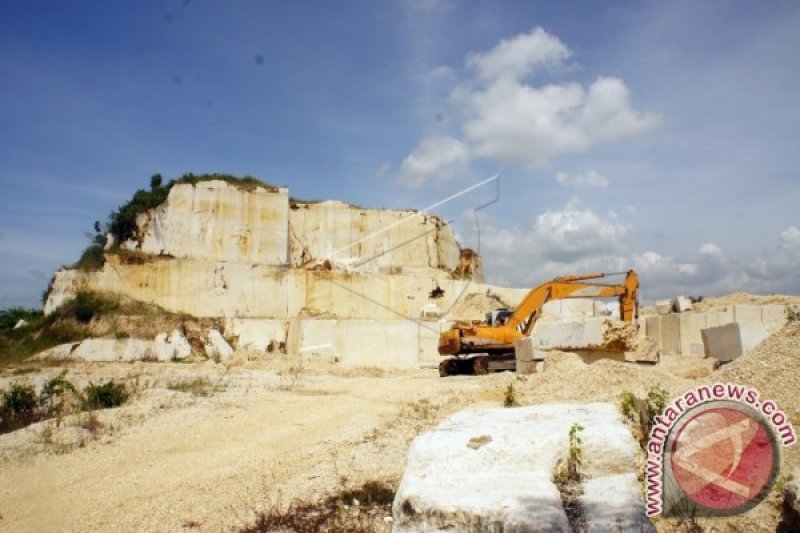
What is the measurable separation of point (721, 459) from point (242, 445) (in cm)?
577

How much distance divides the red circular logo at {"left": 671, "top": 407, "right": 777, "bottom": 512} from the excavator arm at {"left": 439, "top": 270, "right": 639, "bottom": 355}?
38.6 ft

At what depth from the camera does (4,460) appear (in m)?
7.69

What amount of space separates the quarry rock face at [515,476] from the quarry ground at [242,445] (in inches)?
19.2

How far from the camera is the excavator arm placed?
52.4 ft

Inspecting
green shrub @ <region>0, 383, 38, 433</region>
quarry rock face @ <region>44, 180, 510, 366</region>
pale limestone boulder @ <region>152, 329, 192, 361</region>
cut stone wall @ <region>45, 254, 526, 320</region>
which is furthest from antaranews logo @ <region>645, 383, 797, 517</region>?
cut stone wall @ <region>45, 254, 526, 320</region>

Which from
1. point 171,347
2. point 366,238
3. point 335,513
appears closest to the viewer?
point 335,513

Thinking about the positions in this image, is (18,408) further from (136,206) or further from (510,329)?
(136,206)

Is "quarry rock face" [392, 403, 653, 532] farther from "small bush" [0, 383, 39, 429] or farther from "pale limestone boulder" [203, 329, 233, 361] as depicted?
"pale limestone boulder" [203, 329, 233, 361]

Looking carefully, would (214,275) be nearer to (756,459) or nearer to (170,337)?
(170,337)

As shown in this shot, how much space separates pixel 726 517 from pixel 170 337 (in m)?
22.0

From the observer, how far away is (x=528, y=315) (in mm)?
16625

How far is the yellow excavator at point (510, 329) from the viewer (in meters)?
16.0

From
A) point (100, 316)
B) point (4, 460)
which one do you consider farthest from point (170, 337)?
point (4, 460)

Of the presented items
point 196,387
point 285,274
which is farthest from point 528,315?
point 285,274
